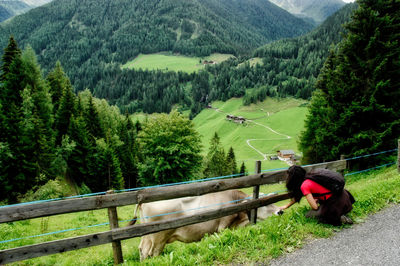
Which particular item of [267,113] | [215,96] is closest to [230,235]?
[267,113]

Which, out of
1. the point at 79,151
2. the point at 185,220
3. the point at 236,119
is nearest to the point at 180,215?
the point at 185,220

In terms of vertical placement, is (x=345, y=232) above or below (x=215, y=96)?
above

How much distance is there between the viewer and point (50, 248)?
516cm

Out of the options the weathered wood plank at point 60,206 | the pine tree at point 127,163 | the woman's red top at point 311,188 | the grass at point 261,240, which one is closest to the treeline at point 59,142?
the pine tree at point 127,163

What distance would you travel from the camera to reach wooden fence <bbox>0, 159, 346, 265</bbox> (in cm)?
486

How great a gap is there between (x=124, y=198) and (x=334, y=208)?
548cm

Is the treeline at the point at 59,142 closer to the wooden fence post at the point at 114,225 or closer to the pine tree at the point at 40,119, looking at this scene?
the pine tree at the point at 40,119

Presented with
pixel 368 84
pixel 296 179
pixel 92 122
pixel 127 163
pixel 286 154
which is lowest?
pixel 286 154

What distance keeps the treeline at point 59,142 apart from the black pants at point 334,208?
27.7 meters

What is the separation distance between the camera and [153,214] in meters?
6.97

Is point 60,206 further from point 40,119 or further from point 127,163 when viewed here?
point 127,163

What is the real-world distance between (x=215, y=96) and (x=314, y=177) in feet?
634

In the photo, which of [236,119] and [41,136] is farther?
[236,119]

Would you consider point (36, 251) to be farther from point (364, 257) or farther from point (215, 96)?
point (215, 96)
